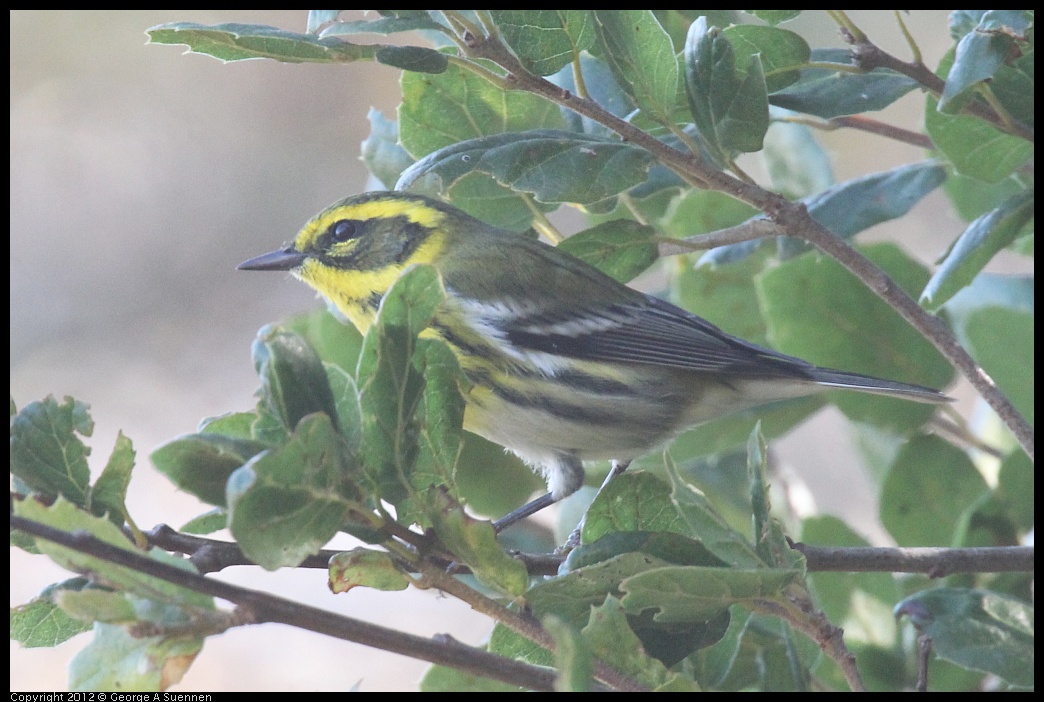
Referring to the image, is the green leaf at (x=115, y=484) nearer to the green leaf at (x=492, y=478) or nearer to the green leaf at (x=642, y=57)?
the green leaf at (x=642, y=57)

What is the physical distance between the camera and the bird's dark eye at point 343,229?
2.48m

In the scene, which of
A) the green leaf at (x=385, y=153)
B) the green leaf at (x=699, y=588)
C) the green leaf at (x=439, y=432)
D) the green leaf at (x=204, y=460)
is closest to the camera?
the green leaf at (x=204, y=460)

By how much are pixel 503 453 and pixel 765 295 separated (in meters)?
0.66

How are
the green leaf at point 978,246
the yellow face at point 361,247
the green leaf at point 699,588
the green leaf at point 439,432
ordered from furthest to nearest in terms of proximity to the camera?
the yellow face at point 361,247, the green leaf at point 978,246, the green leaf at point 439,432, the green leaf at point 699,588

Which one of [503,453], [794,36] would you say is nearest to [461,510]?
[794,36]

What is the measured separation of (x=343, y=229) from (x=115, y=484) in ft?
4.31

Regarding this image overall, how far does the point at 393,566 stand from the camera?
121 centimetres

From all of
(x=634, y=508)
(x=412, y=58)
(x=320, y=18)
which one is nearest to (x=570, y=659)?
(x=634, y=508)

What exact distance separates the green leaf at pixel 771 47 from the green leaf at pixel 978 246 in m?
0.37

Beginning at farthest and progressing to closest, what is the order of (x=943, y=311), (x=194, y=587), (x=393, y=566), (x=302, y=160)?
(x=302, y=160), (x=943, y=311), (x=393, y=566), (x=194, y=587)

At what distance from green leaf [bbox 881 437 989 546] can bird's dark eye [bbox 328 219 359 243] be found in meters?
1.24

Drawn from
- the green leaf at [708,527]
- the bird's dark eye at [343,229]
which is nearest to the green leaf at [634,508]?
the green leaf at [708,527]

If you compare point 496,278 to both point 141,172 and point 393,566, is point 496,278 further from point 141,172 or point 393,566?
point 141,172

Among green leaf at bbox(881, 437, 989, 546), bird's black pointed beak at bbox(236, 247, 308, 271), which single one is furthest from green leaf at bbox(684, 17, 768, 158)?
bird's black pointed beak at bbox(236, 247, 308, 271)
